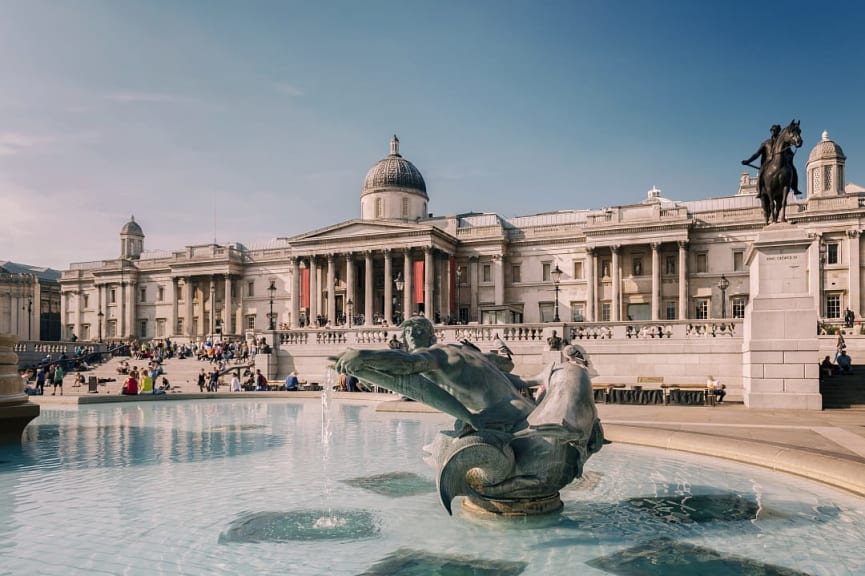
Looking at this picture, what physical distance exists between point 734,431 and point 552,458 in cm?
803

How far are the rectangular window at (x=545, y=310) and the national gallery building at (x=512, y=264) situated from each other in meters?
0.10

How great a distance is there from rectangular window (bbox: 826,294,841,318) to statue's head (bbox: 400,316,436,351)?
179 ft

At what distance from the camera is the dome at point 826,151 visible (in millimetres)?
51156

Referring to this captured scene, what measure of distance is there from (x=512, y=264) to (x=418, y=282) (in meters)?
10.3

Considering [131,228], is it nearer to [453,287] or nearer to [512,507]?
[453,287]

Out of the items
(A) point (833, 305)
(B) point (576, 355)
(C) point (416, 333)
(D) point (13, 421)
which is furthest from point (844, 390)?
(A) point (833, 305)

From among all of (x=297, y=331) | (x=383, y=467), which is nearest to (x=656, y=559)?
(x=383, y=467)

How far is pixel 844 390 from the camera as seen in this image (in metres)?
20.9

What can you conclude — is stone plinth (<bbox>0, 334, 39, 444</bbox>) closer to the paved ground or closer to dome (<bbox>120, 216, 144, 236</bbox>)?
the paved ground

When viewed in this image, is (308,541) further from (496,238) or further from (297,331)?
(496,238)

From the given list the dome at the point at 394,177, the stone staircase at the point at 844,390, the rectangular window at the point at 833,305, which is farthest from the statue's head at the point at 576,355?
the dome at the point at 394,177

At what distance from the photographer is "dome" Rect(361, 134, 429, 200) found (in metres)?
67.8

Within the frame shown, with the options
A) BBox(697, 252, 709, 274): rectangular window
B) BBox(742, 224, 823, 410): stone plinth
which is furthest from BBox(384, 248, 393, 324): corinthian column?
BBox(742, 224, 823, 410): stone plinth

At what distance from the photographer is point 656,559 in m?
5.73
